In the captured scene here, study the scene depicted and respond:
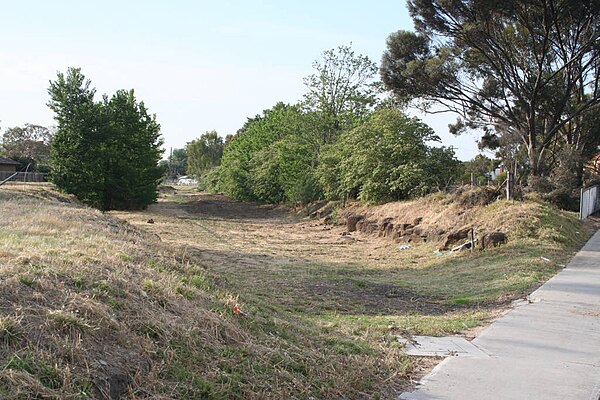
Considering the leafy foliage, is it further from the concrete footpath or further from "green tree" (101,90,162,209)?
the concrete footpath

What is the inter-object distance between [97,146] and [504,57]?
24210 millimetres

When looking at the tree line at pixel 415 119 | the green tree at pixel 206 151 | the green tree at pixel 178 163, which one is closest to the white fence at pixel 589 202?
the tree line at pixel 415 119

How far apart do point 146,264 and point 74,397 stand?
3.96 meters

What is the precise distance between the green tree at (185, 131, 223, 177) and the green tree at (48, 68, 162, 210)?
68475 millimetres

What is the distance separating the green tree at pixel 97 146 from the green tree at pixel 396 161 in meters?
14.7

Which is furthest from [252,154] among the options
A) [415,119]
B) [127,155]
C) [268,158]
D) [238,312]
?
[238,312]

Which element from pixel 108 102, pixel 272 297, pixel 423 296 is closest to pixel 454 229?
pixel 423 296

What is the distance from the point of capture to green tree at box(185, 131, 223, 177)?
355ft

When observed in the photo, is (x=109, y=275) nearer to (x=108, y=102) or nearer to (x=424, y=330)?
(x=424, y=330)

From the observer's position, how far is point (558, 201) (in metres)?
26.5

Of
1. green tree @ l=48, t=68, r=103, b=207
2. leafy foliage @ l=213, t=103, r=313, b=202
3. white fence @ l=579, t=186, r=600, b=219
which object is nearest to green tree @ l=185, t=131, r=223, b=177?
leafy foliage @ l=213, t=103, r=313, b=202

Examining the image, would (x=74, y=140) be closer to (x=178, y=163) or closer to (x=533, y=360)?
(x=533, y=360)

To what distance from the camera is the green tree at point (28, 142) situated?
7625 cm

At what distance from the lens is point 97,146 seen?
35.9 m
